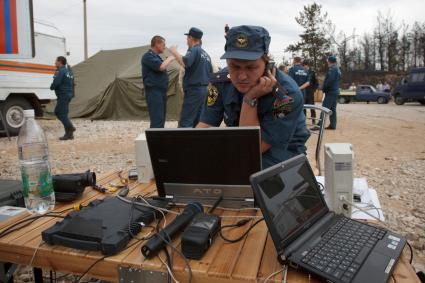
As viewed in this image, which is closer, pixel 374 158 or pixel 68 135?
pixel 374 158

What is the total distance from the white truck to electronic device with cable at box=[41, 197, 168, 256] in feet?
24.9

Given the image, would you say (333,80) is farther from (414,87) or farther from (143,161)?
(414,87)

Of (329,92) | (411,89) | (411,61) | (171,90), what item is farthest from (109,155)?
(411,61)

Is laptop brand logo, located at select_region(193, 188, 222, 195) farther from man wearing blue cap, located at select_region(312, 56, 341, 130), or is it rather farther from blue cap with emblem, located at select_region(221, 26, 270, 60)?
man wearing blue cap, located at select_region(312, 56, 341, 130)

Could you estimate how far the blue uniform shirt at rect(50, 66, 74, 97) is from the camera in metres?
7.59

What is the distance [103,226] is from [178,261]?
325mm

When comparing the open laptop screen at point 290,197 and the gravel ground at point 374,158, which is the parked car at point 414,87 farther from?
the open laptop screen at point 290,197

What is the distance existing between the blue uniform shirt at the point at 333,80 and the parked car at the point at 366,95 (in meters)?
17.6

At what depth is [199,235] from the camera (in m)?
1.17

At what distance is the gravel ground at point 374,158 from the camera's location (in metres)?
3.42

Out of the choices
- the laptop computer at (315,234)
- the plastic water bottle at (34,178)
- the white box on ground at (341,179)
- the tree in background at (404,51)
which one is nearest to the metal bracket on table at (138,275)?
the laptop computer at (315,234)

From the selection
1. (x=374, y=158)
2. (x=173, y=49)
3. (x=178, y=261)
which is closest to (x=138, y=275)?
(x=178, y=261)

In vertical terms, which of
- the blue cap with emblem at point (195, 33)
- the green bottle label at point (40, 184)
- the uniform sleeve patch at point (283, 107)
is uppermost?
the blue cap with emblem at point (195, 33)

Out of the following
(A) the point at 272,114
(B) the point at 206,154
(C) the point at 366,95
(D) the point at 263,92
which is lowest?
(B) the point at 206,154
